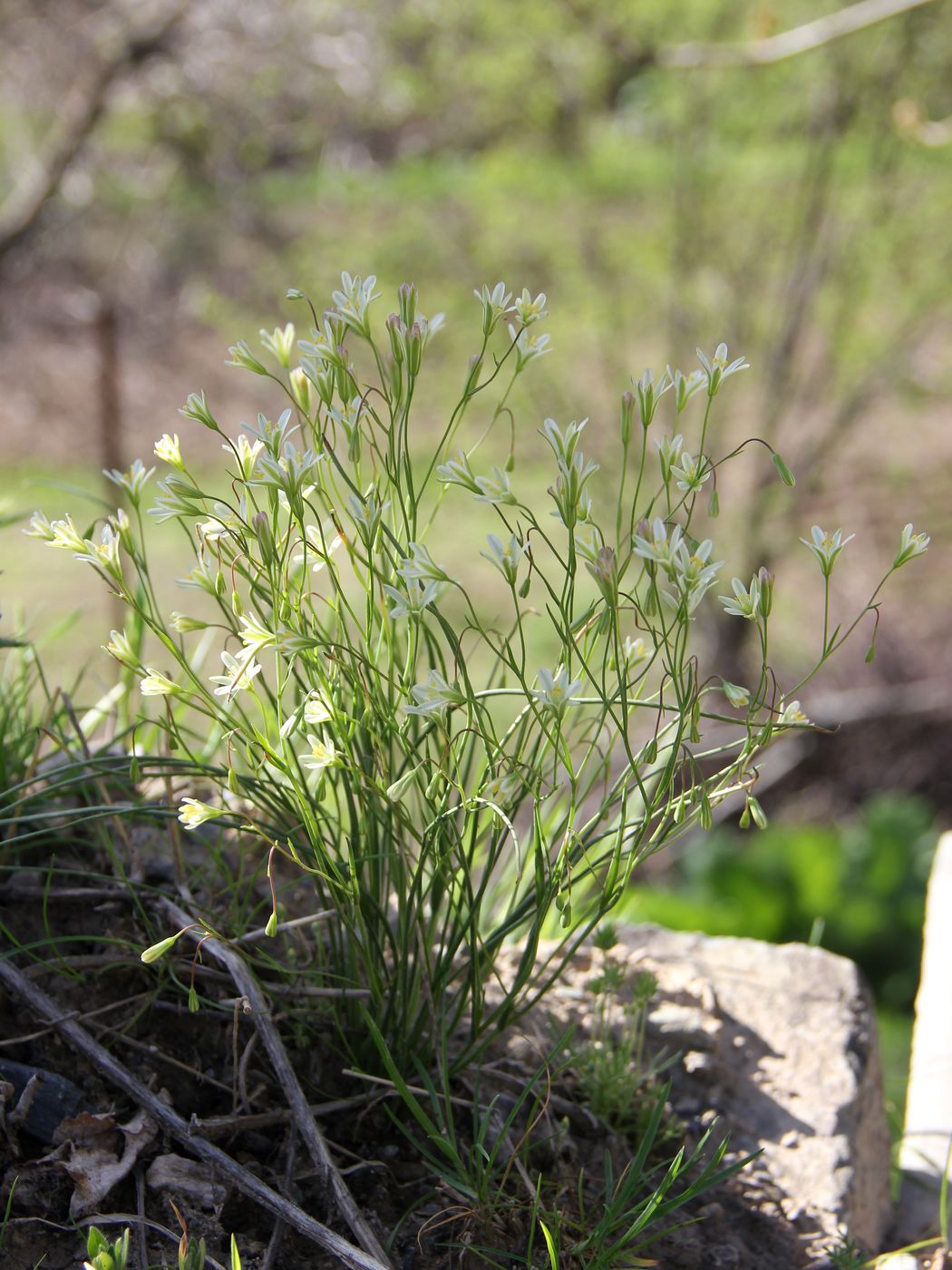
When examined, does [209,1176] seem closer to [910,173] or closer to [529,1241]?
[529,1241]

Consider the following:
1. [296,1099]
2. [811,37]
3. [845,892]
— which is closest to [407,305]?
[296,1099]

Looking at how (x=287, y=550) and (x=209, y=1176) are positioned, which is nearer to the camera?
(x=287, y=550)

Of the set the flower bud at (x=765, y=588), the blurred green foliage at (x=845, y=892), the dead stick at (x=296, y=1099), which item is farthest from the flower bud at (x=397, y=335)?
the blurred green foliage at (x=845, y=892)

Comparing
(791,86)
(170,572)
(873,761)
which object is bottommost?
(873,761)

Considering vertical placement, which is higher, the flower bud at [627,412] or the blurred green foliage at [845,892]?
the blurred green foliage at [845,892]

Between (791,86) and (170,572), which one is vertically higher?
(791,86)

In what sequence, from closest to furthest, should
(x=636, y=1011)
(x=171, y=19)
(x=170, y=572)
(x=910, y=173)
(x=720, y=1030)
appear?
(x=636, y=1011)
(x=720, y=1030)
(x=171, y=19)
(x=910, y=173)
(x=170, y=572)

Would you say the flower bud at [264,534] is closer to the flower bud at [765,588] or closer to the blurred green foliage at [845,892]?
the flower bud at [765,588]

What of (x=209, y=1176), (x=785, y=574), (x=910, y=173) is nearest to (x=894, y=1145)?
A: (x=209, y=1176)

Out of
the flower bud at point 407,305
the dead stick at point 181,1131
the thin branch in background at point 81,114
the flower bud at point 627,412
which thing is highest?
the thin branch in background at point 81,114
